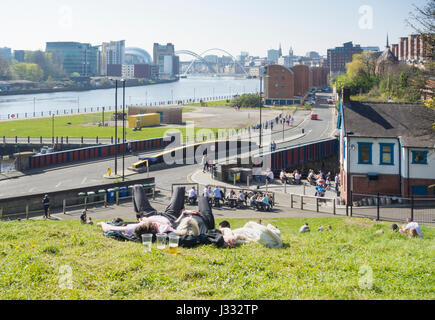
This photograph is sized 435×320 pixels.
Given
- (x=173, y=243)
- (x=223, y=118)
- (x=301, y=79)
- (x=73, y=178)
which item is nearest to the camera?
(x=173, y=243)

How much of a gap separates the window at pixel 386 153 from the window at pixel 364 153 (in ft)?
2.22

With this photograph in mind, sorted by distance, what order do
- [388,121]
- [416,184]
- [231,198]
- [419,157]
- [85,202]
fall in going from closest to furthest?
[85,202] → [231,198] → [419,157] → [416,184] → [388,121]

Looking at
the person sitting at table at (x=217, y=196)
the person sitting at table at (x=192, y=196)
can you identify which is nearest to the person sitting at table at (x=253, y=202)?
the person sitting at table at (x=217, y=196)

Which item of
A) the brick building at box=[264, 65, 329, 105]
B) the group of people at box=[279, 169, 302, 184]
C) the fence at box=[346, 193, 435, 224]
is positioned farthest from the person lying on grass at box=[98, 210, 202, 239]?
the brick building at box=[264, 65, 329, 105]

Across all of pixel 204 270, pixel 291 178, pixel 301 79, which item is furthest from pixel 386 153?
pixel 301 79

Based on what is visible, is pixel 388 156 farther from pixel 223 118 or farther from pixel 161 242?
pixel 223 118

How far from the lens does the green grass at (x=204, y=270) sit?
28.8ft

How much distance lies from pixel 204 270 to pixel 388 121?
84.9 ft

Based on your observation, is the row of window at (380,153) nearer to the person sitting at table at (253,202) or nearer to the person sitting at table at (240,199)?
the person sitting at table at (253,202)

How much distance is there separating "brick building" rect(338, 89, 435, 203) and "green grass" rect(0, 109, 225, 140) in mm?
37594

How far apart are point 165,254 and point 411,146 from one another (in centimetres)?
2337

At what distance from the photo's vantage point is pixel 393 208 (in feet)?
91.1

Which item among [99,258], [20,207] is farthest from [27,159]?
[99,258]

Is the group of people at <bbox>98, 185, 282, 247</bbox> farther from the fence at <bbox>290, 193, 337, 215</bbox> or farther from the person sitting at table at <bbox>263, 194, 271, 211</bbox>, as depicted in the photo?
the fence at <bbox>290, 193, 337, 215</bbox>
